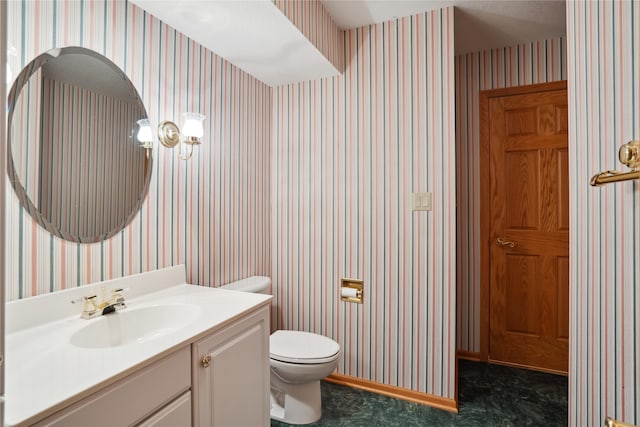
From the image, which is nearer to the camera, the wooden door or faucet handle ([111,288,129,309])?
faucet handle ([111,288,129,309])

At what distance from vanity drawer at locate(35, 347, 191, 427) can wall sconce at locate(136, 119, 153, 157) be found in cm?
100

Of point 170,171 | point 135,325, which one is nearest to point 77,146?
point 170,171

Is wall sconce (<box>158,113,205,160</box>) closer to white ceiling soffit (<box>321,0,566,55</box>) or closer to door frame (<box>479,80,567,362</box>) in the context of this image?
white ceiling soffit (<box>321,0,566,55</box>)

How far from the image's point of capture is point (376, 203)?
2246 mm

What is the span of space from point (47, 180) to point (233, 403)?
3.58 feet

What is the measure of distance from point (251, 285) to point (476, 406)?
1.59 meters

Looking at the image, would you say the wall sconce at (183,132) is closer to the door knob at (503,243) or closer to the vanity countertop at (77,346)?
the vanity countertop at (77,346)

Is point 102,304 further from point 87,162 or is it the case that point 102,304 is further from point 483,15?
point 483,15

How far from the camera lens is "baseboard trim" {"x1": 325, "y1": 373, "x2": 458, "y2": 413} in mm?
2016

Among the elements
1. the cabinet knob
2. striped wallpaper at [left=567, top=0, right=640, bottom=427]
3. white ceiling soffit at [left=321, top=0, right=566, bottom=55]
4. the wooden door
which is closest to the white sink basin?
the cabinet knob

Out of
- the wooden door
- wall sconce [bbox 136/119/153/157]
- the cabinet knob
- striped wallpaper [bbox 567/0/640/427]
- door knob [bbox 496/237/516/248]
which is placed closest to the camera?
striped wallpaper [bbox 567/0/640/427]

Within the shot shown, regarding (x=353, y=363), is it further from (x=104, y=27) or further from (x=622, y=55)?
(x=104, y=27)

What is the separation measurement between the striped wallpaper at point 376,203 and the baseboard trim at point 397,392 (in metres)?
0.03

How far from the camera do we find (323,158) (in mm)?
2412
